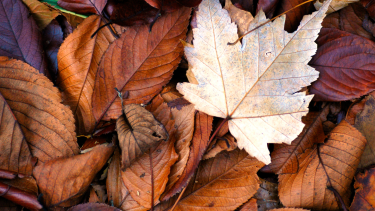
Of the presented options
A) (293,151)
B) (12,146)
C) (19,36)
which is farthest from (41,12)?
(293,151)

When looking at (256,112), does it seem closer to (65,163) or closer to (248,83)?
(248,83)

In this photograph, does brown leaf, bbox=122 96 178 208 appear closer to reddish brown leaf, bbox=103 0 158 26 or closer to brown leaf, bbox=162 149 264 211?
brown leaf, bbox=162 149 264 211

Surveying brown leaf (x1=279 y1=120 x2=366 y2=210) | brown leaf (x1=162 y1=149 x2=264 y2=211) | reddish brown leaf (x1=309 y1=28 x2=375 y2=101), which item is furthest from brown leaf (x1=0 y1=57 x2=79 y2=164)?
reddish brown leaf (x1=309 y1=28 x2=375 y2=101)

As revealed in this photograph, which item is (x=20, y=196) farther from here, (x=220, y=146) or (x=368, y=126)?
(x=368, y=126)

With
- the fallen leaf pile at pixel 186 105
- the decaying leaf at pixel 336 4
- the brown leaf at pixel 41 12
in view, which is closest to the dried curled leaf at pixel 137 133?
the fallen leaf pile at pixel 186 105

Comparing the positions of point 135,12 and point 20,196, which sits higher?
point 135,12

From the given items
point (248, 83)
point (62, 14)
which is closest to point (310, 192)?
point (248, 83)
